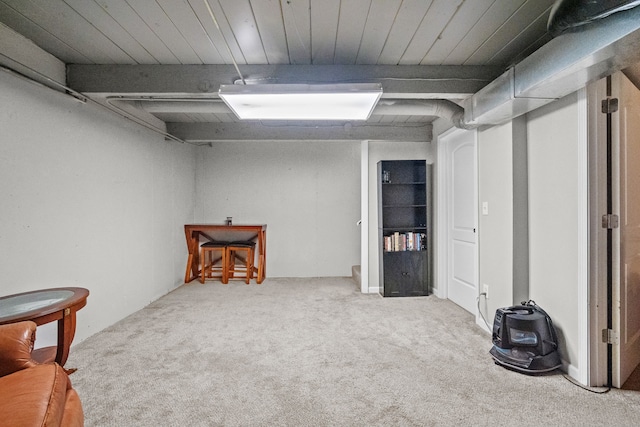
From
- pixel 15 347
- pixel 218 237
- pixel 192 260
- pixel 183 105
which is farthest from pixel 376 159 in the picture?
pixel 15 347

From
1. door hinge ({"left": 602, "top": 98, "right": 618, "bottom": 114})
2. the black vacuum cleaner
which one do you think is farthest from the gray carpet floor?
door hinge ({"left": 602, "top": 98, "right": 618, "bottom": 114})

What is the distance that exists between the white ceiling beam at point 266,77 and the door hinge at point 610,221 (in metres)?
1.30

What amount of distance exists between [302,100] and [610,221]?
2.17 m

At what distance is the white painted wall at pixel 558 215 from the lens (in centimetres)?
203

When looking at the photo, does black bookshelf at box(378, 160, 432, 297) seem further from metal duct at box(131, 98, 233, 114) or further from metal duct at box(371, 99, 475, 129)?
metal duct at box(131, 98, 233, 114)

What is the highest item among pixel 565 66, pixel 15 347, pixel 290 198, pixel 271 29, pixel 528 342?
pixel 271 29

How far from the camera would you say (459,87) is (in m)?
2.58

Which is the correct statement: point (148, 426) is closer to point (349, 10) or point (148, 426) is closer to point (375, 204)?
point (349, 10)

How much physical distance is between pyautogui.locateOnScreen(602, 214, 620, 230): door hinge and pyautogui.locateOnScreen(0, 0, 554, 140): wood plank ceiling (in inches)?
48.8

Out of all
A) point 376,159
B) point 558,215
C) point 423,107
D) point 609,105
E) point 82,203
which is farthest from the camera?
point 376,159

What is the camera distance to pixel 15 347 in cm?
128

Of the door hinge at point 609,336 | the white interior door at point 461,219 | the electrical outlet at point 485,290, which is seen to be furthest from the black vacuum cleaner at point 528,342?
the white interior door at point 461,219

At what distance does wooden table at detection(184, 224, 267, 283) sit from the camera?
4633 millimetres

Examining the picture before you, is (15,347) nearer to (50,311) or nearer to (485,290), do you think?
(50,311)
